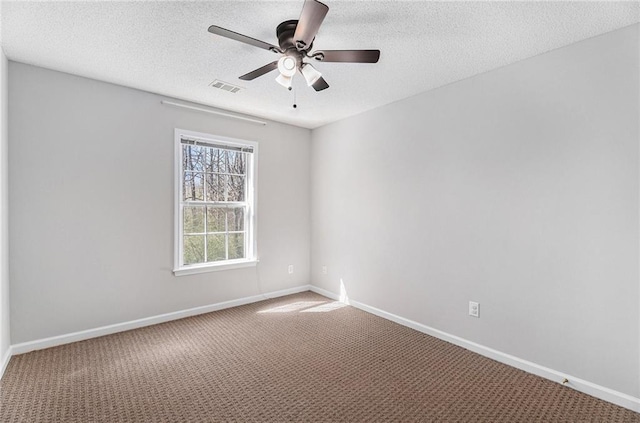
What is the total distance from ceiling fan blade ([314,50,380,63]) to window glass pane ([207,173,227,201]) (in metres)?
2.32

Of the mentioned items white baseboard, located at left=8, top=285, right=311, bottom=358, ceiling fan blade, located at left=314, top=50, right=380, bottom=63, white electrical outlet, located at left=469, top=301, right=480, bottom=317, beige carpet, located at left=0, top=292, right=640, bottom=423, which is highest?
ceiling fan blade, located at left=314, top=50, right=380, bottom=63

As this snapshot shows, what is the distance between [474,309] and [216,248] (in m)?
2.88

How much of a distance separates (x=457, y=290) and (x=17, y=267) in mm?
3825

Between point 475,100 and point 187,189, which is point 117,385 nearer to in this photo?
point 187,189

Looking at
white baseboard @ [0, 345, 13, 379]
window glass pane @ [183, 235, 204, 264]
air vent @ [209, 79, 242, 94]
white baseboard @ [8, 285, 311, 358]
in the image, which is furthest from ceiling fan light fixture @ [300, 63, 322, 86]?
white baseboard @ [0, 345, 13, 379]

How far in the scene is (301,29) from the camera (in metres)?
1.73

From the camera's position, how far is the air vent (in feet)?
9.85

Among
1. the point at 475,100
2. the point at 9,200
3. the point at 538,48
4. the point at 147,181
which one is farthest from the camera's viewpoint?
the point at 147,181

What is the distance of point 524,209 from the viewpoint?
2.49 m

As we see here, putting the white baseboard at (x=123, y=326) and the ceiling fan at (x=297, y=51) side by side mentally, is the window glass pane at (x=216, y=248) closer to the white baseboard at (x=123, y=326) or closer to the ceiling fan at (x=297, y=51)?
the white baseboard at (x=123, y=326)

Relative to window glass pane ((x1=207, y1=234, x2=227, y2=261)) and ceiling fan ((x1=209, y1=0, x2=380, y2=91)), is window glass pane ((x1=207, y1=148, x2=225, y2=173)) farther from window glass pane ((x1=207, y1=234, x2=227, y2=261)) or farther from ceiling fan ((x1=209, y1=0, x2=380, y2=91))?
ceiling fan ((x1=209, y1=0, x2=380, y2=91))

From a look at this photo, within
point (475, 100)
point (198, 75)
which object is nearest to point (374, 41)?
point (475, 100)

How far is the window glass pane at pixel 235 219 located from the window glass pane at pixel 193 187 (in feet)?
1.38

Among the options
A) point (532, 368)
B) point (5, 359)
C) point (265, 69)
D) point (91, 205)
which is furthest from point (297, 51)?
point (5, 359)
